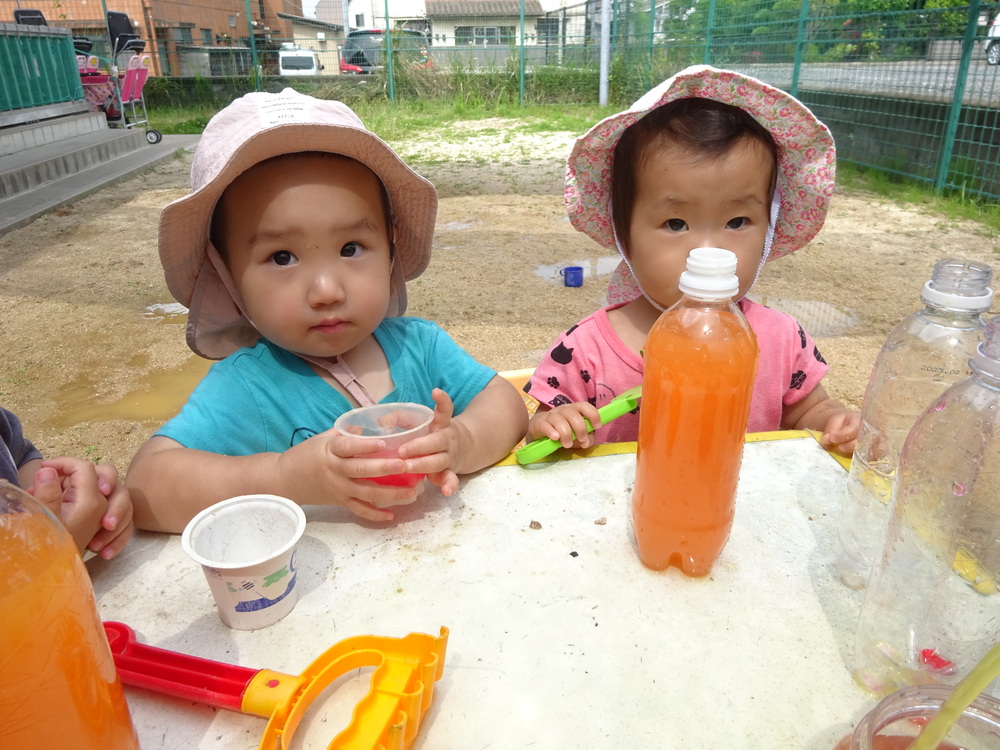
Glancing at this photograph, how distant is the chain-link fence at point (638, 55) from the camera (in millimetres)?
7078

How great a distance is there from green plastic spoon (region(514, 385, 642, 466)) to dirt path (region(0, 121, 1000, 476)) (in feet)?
7.50

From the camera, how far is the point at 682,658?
2.76 feet

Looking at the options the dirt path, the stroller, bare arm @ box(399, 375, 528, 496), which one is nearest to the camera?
bare arm @ box(399, 375, 528, 496)

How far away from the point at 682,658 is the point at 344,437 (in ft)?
1.86

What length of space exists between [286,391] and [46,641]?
3.12 feet

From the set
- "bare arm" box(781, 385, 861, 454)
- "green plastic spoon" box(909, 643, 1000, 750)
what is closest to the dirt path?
"bare arm" box(781, 385, 861, 454)

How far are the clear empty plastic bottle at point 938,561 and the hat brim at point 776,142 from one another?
95cm

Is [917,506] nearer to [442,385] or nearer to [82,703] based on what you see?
[82,703]

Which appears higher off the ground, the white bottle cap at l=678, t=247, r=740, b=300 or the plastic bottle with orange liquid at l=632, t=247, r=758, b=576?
the white bottle cap at l=678, t=247, r=740, b=300

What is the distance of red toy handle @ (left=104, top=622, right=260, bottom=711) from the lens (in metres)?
0.79

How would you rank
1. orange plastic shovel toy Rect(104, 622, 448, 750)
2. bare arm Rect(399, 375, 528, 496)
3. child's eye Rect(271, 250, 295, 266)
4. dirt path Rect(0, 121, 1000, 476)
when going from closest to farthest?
orange plastic shovel toy Rect(104, 622, 448, 750) → bare arm Rect(399, 375, 528, 496) → child's eye Rect(271, 250, 295, 266) → dirt path Rect(0, 121, 1000, 476)

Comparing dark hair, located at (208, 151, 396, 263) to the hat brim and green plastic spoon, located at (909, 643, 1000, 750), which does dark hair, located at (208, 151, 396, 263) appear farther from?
green plastic spoon, located at (909, 643, 1000, 750)

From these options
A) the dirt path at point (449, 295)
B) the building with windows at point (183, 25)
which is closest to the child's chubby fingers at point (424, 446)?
the dirt path at point (449, 295)

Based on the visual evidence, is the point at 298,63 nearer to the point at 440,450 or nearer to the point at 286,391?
the point at 286,391
